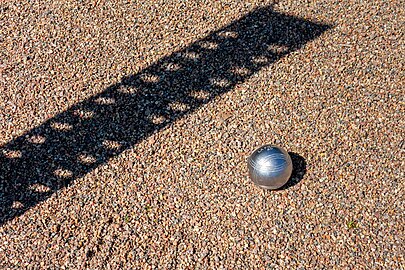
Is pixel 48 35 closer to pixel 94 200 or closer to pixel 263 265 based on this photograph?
pixel 94 200

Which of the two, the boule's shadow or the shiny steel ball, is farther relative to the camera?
the boule's shadow

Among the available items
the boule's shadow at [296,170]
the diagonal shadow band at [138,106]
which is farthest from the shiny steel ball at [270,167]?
the diagonal shadow band at [138,106]

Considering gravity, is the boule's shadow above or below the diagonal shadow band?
below

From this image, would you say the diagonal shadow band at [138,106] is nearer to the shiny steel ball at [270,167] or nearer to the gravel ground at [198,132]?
the gravel ground at [198,132]

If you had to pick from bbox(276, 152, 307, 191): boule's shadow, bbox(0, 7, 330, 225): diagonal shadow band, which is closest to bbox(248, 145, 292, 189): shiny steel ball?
bbox(276, 152, 307, 191): boule's shadow

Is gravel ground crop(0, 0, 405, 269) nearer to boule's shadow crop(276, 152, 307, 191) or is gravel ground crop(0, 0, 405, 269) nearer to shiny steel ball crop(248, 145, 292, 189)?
boule's shadow crop(276, 152, 307, 191)

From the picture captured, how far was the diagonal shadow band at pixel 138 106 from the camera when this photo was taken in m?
5.02

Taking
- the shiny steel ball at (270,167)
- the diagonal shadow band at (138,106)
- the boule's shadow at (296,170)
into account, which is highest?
the diagonal shadow band at (138,106)

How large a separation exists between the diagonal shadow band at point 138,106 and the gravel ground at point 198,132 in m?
0.02

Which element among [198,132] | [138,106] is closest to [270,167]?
[198,132]

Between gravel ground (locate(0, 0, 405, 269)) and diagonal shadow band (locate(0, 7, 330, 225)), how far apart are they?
0.06ft

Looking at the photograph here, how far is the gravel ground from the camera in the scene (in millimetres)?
4574

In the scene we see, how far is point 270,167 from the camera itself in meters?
4.61

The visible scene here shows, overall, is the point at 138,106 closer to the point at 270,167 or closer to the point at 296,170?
the point at 270,167
